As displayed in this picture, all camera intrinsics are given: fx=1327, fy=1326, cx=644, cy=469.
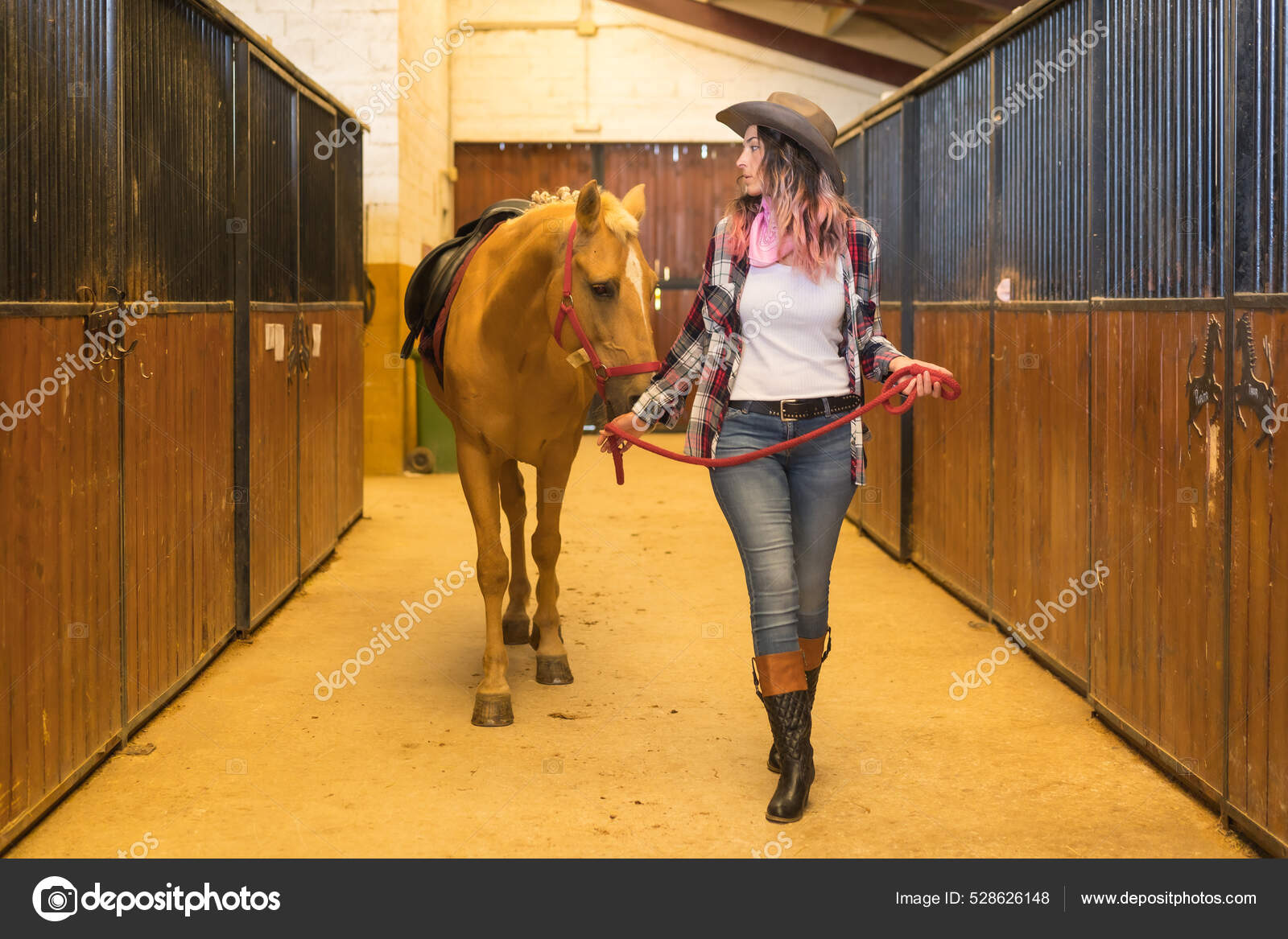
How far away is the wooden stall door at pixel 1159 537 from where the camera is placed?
→ 344 centimetres

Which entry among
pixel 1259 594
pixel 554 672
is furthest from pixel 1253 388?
pixel 554 672

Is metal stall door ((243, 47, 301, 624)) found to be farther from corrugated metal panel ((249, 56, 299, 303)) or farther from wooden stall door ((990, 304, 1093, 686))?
wooden stall door ((990, 304, 1093, 686))

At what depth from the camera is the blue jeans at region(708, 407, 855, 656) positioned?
10.9ft

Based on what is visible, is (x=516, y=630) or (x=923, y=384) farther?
(x=516, y=630)

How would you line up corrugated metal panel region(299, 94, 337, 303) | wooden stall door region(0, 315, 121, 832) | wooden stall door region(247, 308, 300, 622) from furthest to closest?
corrugated metal panel region(299, 94, 337, 303) → wooden stall door region(247, 308, 300, 622) → wooden stall door region(0, 315, 121, 832)

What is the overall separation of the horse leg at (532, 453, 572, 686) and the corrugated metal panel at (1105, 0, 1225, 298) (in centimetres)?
194

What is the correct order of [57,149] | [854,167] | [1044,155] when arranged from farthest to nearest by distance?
[854,167], [1044,155], [57,149]

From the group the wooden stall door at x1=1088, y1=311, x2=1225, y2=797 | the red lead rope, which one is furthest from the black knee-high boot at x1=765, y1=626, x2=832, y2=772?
the wooden stall door at x1=1088, y1=311, x2=1225, y2=797

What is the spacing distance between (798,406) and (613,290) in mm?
796

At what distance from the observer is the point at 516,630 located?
17.3 ft

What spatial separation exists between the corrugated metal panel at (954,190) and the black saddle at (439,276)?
203 centimetres

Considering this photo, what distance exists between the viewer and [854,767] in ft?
12.6
